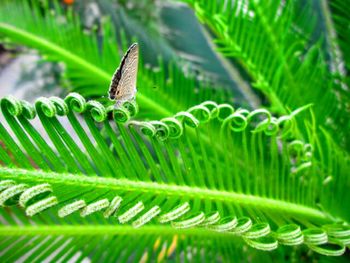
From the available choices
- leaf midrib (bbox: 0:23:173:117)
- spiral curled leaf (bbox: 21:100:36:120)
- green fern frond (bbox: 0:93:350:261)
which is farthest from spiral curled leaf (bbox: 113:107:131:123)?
leaf midrib (bbox: 0:23:173:117)

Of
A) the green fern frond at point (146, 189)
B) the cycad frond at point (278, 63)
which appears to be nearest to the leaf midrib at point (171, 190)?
the green fern frond at point (146, 189)

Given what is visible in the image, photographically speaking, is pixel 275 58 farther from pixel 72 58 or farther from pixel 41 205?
pixel 41 205

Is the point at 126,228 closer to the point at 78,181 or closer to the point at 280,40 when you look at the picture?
the point at 78,181

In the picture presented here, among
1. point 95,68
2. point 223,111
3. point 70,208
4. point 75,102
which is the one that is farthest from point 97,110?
point 95,68

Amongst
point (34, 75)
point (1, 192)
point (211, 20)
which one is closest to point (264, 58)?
point (211, 20)

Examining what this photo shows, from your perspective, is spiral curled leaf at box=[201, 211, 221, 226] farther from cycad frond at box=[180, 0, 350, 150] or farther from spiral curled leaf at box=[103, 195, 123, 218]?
Answer: cycad frond at box=[180, 0, 350, 150]

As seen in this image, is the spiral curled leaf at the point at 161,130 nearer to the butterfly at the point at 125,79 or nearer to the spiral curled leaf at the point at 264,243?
the butterfly at the point at 125,79

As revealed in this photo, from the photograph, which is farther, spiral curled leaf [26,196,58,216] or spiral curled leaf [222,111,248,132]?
spiral curled leaf [222,111,248,132]
